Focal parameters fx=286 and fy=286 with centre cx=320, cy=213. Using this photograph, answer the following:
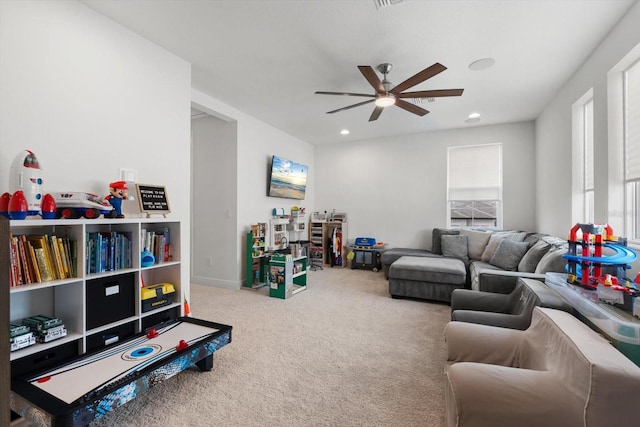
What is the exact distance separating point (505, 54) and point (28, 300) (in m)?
4.41

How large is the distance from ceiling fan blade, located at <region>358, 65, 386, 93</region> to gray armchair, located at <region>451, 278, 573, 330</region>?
2.05 metres

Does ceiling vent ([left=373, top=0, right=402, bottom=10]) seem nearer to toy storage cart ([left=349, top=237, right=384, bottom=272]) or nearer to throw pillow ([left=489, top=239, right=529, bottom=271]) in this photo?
throw pillow ([left=489, top=239, right=529, bottom=271])

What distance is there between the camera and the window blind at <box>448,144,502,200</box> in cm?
534

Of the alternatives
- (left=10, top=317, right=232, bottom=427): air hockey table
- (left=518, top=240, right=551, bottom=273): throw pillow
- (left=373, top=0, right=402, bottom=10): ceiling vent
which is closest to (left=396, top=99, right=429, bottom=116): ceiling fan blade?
(left=373, top=0, right=402, bottom=10): ceiling vent

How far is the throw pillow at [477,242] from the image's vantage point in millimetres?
4763

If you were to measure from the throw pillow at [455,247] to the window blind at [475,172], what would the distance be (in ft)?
3.30

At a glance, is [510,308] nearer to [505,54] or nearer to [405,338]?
[405,338]

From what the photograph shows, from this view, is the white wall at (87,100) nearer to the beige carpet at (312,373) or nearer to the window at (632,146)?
the beige carpet at (312,373)

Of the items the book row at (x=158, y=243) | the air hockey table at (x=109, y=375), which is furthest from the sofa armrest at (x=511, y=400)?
the book row at (x=158, y=243)

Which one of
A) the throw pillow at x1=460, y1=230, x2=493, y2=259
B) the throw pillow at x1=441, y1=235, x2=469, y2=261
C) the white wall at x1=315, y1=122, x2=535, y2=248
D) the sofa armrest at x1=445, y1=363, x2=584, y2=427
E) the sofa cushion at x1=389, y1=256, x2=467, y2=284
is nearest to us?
the sofa armrest at x1=445, y1=363, x2=584, y2=427

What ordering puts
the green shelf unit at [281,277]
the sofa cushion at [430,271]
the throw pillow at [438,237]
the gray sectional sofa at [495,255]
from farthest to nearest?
1. the throw pillow at [438,237]
2. the green shelf unit at [281,277]
3. the sofa cushion at [430,271]
4. the gray sectional sofa at [495,255]

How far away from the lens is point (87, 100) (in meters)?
2.21

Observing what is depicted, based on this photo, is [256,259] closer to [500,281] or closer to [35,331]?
[35,331]

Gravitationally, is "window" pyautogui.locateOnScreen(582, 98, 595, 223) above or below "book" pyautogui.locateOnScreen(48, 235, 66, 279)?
above
